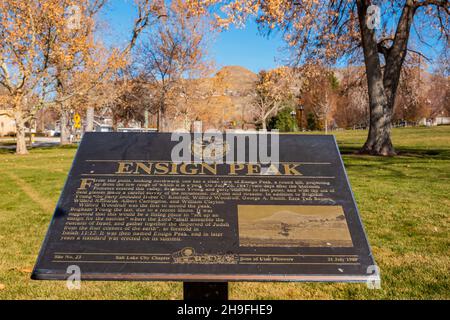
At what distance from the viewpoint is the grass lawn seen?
441 centimetres

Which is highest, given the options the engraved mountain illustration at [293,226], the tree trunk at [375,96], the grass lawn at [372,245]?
the tree trunk at [375,96]

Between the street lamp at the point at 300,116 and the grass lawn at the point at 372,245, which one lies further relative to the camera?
the street lamp at the point at 300,116

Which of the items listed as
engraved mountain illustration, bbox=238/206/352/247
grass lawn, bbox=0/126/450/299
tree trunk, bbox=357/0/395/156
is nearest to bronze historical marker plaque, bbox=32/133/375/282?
engraved mountain illustration, bbox=238/206/352/247

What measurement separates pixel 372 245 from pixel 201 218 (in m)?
3.29

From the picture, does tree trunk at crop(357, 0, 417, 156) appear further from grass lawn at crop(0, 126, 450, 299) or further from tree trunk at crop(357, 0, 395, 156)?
grass lawn at crop(0, 126, 450, 299)

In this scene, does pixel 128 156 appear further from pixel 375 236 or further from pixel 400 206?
pixel 400 206

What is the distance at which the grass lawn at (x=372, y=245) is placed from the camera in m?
4.41

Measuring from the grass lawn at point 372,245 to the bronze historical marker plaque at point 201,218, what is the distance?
1289 mm

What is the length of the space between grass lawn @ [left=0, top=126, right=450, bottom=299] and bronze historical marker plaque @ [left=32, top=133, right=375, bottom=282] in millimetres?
1289

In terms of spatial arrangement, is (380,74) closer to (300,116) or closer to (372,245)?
(372,245)

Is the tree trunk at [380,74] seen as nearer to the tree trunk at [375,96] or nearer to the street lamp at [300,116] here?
the tree trunk at [375,96]

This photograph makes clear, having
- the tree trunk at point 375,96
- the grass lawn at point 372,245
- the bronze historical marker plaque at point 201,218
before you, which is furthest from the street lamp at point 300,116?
the bronze historical marker plaque at point 201,218

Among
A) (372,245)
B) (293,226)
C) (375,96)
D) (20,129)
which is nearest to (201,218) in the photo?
(293,226)

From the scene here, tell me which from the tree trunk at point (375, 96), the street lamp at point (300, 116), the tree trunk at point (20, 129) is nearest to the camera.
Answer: the tree trunk at point (375, 96)
